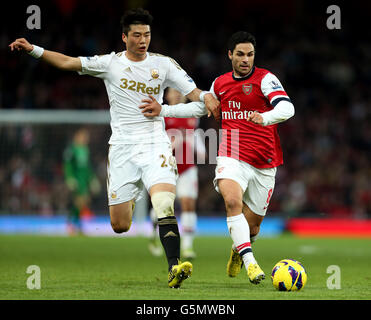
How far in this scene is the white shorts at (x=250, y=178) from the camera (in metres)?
7.77

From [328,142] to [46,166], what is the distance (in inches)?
309

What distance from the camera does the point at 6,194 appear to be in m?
18.8

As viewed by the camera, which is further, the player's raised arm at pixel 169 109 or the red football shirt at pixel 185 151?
the red football shirt at pixel 185 151

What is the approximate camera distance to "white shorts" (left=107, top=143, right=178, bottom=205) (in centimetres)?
767

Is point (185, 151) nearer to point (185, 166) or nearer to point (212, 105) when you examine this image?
point (185, 166)

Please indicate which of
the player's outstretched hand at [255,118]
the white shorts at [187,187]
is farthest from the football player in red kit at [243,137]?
the white shorts at [187,187]

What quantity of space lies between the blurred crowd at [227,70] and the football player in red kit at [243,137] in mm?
11304

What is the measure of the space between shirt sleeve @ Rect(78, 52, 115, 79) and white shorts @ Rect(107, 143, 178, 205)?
778 millimetres

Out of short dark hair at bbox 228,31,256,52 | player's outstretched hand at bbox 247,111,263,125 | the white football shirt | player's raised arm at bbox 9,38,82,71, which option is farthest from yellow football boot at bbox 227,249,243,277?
player's raised arm at bbox 9,38,82,71

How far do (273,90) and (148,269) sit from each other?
3.04 m

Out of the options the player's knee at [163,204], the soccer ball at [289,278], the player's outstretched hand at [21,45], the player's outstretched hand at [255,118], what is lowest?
the soccer ball at [289,278]

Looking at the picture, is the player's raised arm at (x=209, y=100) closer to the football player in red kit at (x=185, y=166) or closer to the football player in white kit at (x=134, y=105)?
the football player in white kit at (x=134, y=105)

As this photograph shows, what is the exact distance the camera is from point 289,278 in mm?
6930
